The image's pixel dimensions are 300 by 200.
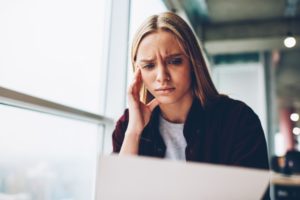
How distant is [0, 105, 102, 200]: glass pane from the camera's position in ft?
3.99

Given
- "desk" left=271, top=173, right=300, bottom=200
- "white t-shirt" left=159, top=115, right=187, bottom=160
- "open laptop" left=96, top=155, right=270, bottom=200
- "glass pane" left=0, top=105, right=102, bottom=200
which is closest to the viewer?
"open laptop" left=96, top=155, right=270, bottom=200

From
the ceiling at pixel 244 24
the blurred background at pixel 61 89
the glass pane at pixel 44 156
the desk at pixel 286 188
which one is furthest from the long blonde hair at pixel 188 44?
the ceiling at pixel 244 24

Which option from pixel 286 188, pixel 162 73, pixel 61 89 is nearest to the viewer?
pixel 162 73

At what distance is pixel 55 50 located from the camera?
1.50 metres

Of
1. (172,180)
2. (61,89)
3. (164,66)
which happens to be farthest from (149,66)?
(61,89)

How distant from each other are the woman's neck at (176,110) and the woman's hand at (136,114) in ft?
0.14

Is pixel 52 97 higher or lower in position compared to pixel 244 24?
lower

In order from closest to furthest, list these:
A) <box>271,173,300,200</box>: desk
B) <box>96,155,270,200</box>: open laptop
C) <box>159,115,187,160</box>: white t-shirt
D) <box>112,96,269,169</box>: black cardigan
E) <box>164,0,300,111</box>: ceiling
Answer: <box>96,155,270,200</box>: open laptop → <box>112,96,269,169</box>: black cardigan → <box>159,115,187,160</box>: white t-shirt → <box>271,173,300,200</box>: desk → <box>164,0,300,111</box>: ceiling

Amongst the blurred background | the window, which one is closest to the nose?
the blurred background

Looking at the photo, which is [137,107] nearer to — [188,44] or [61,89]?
[188,44]

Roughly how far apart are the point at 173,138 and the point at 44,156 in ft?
2.06

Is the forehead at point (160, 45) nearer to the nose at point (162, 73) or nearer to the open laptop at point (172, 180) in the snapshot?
the nose at point (162, 73)

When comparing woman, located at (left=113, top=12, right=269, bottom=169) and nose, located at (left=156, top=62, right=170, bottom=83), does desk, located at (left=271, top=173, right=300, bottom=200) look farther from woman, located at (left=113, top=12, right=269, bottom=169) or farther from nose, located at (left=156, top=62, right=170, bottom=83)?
nose, located at (left=156, top=62, right=170, bottom=83)

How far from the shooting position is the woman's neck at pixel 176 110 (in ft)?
3.54
